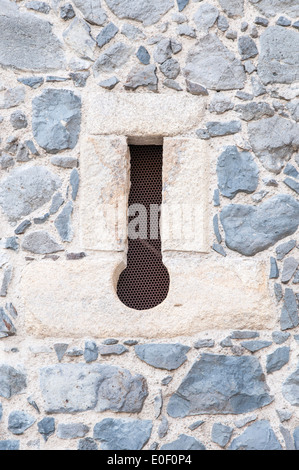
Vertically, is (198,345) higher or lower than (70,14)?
lower

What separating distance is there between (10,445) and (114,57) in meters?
1.76

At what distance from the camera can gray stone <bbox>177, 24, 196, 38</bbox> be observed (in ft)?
8.63

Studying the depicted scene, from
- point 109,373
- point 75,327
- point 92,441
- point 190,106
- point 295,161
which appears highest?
point 190,106

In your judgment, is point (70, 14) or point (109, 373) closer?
point (109, 373)

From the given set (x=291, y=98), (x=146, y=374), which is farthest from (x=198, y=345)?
(x=291, y=98)

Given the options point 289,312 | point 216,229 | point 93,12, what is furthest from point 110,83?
point 289,312

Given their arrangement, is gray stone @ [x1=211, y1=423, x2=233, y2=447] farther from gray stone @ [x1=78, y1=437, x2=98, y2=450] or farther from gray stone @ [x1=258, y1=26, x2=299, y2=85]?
gray stone @ [x1=258, y1=26, x2=299, y2=85]

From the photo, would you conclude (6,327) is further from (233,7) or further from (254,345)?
(233,7)

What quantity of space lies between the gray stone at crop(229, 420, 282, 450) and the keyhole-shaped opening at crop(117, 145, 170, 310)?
26.6 inches

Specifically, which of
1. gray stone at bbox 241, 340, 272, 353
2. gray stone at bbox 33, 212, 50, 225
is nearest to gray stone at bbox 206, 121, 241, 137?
gray stone at bbox 33, 212, 50, 225

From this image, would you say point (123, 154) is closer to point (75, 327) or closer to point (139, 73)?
point (139, 73)

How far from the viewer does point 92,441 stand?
2.41 m

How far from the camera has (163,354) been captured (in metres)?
2.46

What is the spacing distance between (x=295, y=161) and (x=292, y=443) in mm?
1212
